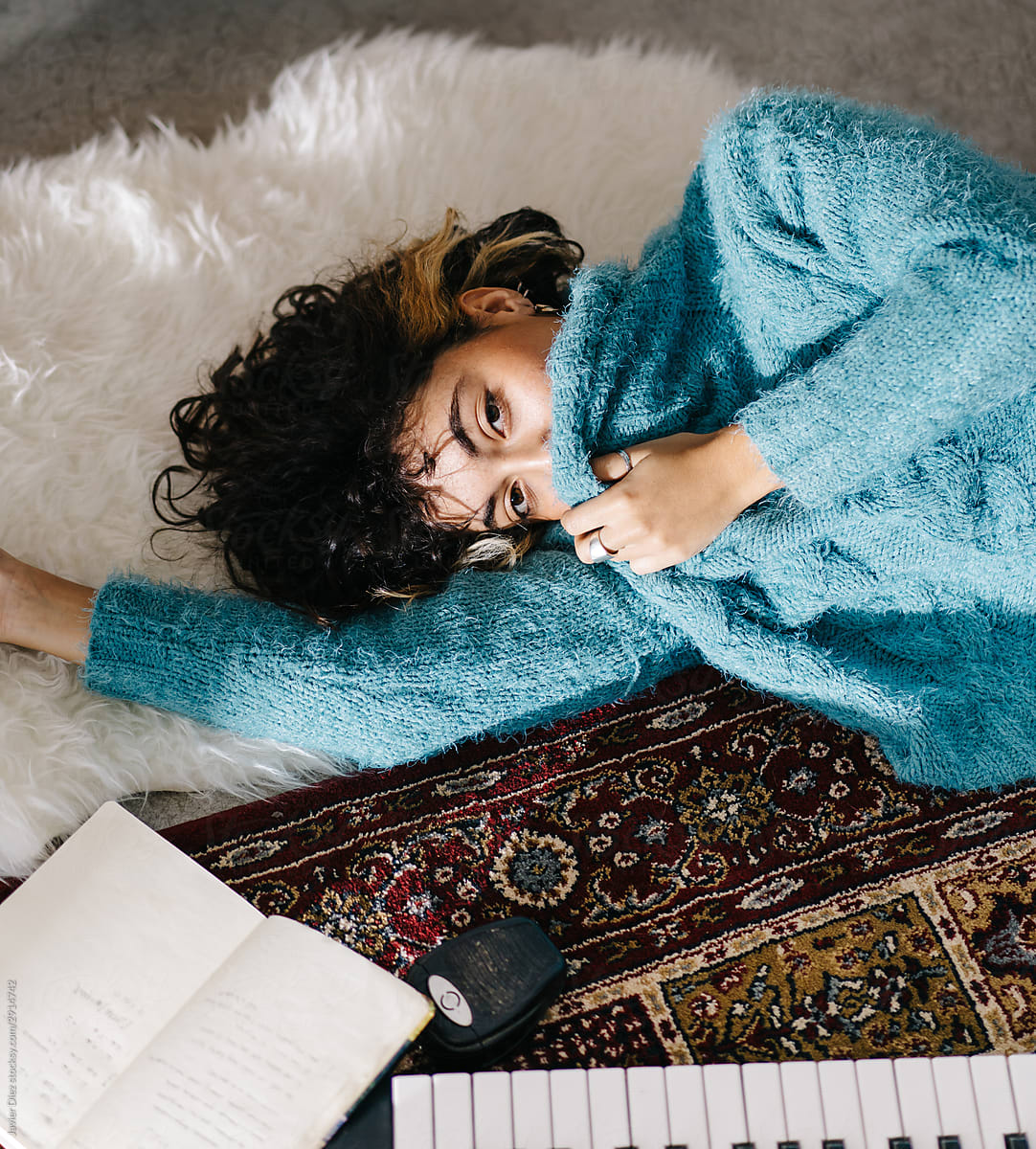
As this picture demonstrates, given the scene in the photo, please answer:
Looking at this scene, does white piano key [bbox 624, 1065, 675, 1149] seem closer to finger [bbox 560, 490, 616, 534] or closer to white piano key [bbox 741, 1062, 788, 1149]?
white piano key [bbox 741, 1062, 788, 1149]

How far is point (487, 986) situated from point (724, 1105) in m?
0.20

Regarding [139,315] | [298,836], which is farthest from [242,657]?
[139,315]

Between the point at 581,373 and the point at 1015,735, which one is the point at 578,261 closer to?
the point at 581,373

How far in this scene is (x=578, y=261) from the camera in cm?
116

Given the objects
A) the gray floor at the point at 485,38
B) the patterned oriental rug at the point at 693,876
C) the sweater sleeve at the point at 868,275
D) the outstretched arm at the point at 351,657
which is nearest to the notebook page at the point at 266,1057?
the patterned oriental rug at the point at 693,876

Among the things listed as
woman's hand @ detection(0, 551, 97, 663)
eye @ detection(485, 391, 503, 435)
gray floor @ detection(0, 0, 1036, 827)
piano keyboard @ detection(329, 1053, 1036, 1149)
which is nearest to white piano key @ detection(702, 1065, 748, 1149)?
piano keyboard @ detection(329, 1053, 1036, 1149)

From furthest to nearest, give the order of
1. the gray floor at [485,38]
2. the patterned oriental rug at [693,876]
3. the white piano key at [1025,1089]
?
1. the gray floor at [485,38]
2. the patterned oriental rug at [693,876]
3. the white piano key at [1025,1089]

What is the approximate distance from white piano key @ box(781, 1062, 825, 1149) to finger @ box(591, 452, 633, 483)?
51 cm

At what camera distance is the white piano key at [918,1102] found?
0.74 meters

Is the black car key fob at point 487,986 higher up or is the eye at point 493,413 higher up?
the eye at point 493,413

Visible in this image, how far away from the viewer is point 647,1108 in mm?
748

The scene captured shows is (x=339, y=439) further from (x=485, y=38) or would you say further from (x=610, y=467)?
(x=485, y=38)

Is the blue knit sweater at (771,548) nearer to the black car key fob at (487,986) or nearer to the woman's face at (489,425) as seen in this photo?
the woman's face at (489,425)

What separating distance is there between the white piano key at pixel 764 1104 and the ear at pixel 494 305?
70cm
